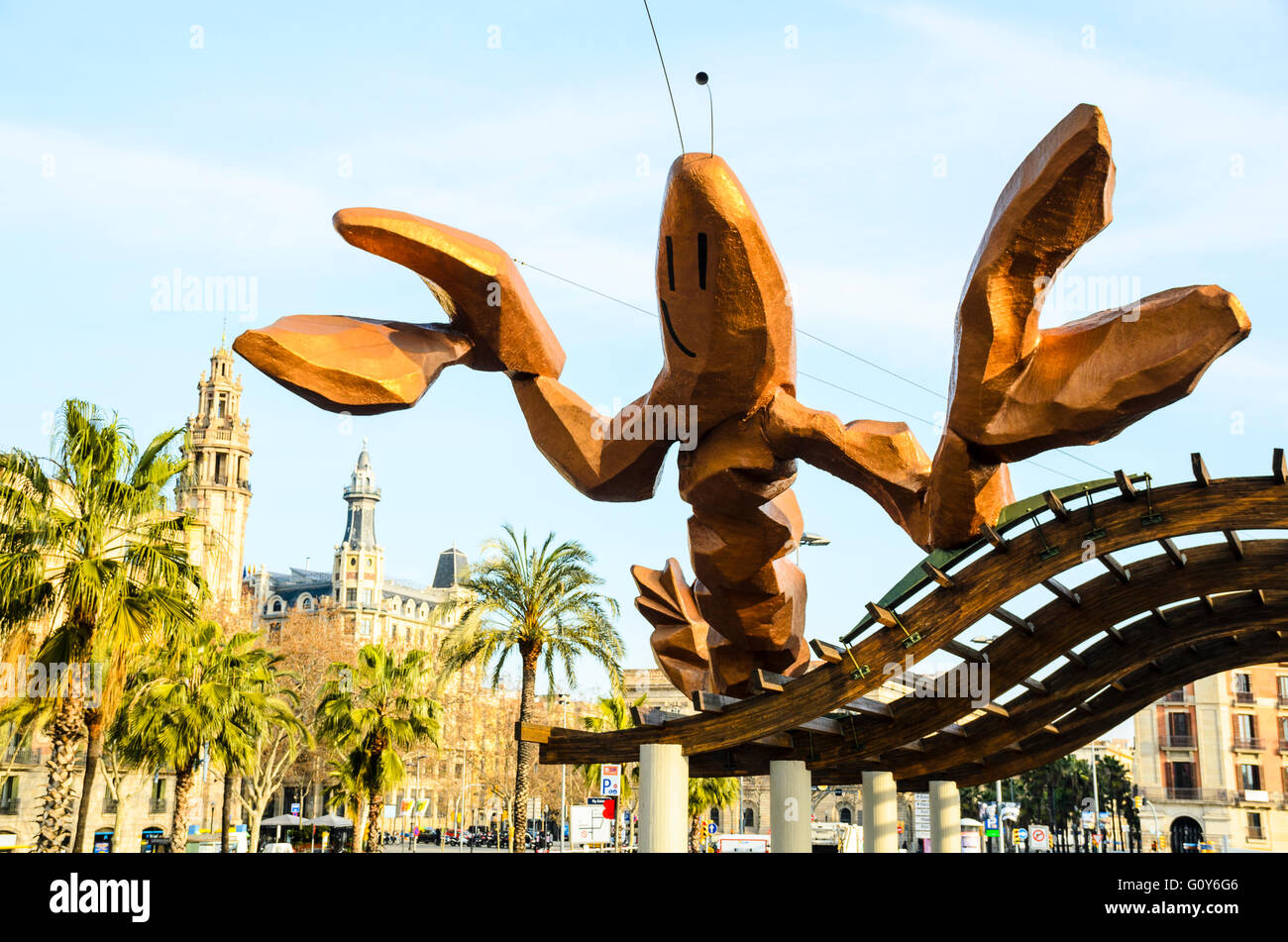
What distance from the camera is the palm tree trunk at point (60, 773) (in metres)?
16.4

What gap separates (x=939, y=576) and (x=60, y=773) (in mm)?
13025

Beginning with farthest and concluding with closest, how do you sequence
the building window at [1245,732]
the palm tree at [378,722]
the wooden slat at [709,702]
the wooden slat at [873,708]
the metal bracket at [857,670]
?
the building window at [1245,732] → the palm tree at [378,722] → the wooden slat at [873,708] → the wooden slat at [709,702] → the metal bracket at [857,670]

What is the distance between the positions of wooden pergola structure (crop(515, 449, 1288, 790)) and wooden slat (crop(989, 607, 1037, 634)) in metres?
0.02

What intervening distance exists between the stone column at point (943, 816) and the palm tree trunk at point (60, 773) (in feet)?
40.7

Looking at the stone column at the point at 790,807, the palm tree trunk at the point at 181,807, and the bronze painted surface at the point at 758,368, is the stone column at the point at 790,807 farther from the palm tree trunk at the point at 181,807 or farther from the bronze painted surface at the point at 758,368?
the palm tree trunk at the point at 181,807

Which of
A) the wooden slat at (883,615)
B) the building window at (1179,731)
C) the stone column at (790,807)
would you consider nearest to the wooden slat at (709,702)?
the stone column at (790,807)

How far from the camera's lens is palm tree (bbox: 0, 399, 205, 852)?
15539mm

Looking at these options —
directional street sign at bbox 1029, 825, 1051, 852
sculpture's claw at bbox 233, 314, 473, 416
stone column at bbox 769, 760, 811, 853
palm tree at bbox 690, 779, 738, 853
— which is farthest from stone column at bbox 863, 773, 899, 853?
palm tree at bbox 690, 779, 738, 853

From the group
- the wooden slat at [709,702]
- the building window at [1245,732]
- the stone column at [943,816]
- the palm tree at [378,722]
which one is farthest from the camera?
the building window at [1245,732]

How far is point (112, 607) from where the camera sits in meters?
15.7

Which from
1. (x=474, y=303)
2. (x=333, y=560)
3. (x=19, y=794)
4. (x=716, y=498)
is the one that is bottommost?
(x=19, y=794)
